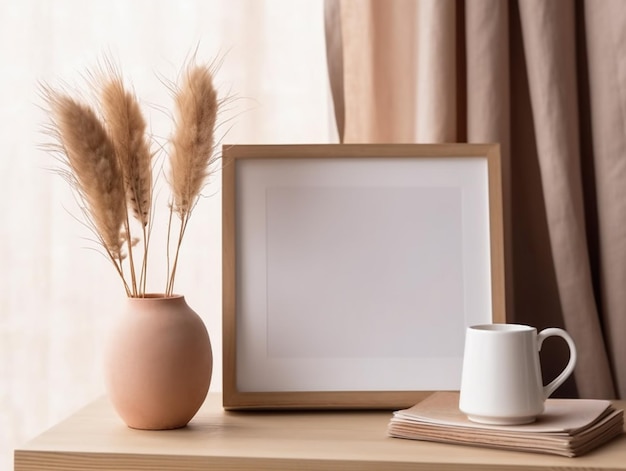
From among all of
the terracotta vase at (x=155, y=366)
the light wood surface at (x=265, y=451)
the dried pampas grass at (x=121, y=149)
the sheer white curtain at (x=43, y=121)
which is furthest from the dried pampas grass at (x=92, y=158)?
the sheer white curtain at (x=43, y=121)

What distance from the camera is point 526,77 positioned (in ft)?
4.03

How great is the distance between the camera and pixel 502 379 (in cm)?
87

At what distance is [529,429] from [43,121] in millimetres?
906

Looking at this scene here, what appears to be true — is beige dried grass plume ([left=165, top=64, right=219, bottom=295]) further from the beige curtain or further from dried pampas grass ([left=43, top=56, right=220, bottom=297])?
the beige curtain

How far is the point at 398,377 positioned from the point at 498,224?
0.75ft

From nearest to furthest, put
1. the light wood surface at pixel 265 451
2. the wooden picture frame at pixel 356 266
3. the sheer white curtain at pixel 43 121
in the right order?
the light wood surface at pixel 265 451 → the wooden picture frame at pixel 356 266 → the sheer white curtain at pixel 43 121

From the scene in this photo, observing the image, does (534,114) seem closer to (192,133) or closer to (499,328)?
(499,328)

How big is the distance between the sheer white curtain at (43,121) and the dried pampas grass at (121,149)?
1.13 ft

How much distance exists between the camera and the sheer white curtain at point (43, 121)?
1323mm

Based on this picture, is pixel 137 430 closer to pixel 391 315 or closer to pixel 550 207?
pixel 391 315

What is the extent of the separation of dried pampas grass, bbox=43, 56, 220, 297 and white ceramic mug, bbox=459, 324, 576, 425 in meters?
0.37

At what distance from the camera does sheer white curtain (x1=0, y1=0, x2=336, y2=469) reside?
1.32 meters

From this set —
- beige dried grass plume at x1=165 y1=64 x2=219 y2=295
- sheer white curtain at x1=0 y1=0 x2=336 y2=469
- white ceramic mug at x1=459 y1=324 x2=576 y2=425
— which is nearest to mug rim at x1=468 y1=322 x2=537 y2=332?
white ceramic mug at x1=459 y1=324 x2=576 y2=425

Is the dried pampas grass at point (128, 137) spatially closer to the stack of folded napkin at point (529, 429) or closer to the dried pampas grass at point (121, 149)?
the dried pampas grass at point (121, 149)
